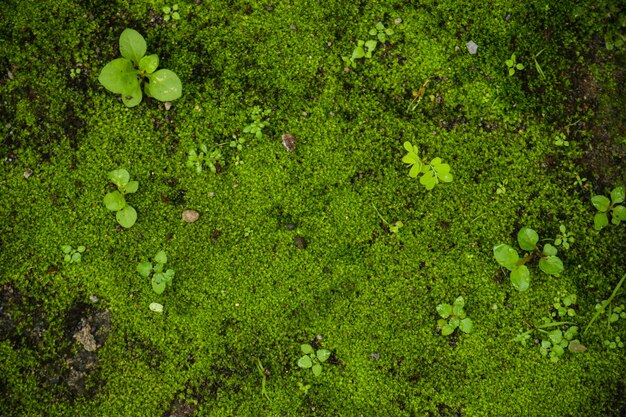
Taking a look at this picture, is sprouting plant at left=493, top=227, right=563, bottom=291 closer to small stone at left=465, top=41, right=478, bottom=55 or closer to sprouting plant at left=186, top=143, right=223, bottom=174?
small stone at left=465, top=41, right=478, bottom=55

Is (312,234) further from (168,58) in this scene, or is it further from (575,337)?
(575,337)

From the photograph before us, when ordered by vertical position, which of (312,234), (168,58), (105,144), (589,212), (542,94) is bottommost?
(312,234)

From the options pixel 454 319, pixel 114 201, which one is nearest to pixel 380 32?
pixel 454 319

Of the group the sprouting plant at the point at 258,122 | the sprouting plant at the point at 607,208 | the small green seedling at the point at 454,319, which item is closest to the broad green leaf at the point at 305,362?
the small green seedling at the point at 454,319

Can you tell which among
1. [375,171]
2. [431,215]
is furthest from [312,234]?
[431,215]

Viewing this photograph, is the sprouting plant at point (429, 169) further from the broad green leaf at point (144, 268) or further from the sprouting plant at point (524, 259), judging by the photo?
the broad green leaf at point (144, 268)
